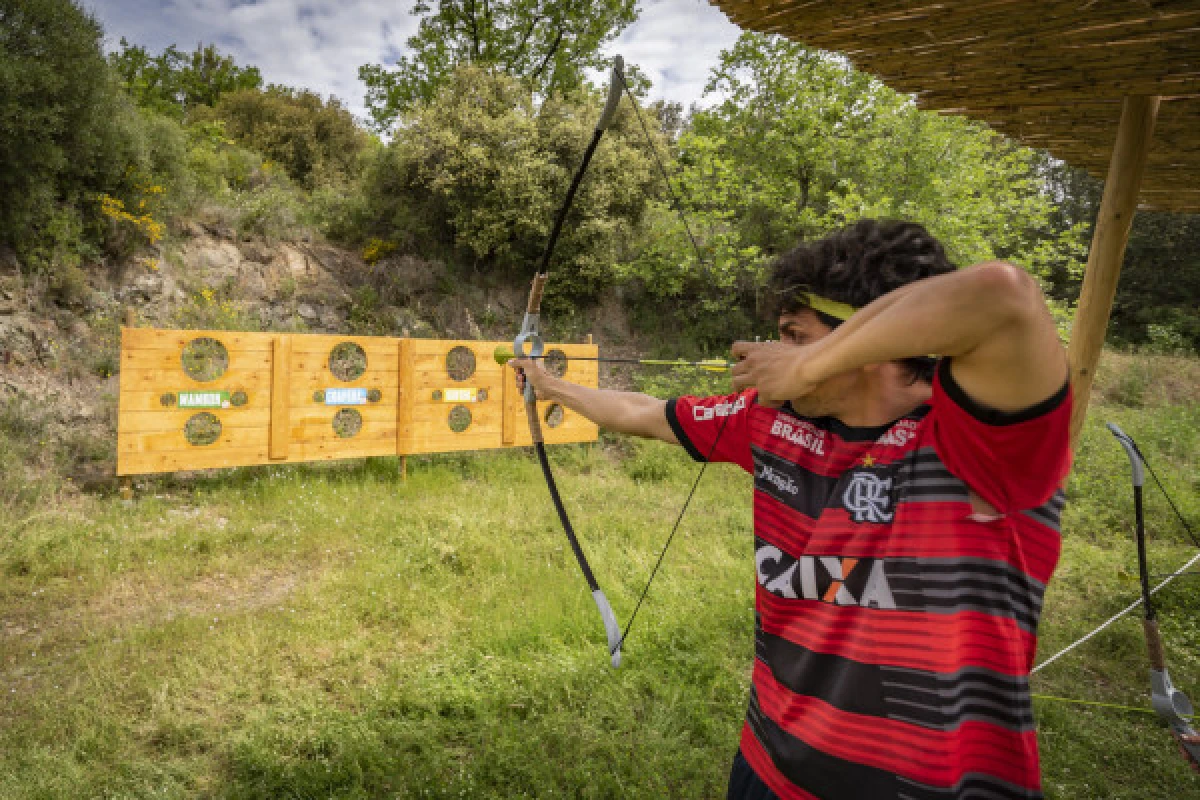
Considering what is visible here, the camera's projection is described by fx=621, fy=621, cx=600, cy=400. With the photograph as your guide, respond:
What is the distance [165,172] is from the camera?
7.44 metres

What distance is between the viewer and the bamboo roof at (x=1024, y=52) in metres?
1.46

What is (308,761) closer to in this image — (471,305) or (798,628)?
(798,628)

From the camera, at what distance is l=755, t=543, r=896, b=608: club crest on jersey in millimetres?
899

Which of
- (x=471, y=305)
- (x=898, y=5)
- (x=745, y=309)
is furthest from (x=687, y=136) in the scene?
(x=898, y=5)

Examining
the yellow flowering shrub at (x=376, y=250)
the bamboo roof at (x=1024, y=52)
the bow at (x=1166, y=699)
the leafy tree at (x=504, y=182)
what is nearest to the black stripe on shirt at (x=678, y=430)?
the bamboo roof at (x=1024, y=52)

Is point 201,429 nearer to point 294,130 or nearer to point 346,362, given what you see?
point 346,362

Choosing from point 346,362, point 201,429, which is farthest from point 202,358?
point 346,362

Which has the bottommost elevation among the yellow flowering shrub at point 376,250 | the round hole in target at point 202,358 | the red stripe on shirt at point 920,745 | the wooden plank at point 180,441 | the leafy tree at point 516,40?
the wooden plank at point 180,441

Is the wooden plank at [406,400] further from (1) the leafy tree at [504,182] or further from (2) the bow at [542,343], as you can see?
(1) the leafy tree at [504,182]

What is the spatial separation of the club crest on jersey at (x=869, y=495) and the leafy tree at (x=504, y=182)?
947 centimetres

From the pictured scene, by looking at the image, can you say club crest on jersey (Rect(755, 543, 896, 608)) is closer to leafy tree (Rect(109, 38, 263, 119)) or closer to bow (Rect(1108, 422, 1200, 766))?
bow (Rect(1108, 422, 1200, 766))

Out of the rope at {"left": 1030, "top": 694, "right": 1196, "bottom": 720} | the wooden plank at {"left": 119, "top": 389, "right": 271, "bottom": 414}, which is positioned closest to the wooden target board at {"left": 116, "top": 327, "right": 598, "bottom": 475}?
the wooden plank at {"left": 119, "top": 389, "right": 271, "bottom": 414}

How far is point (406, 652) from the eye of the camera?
288 centimetres

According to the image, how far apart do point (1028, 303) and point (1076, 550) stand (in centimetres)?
495
